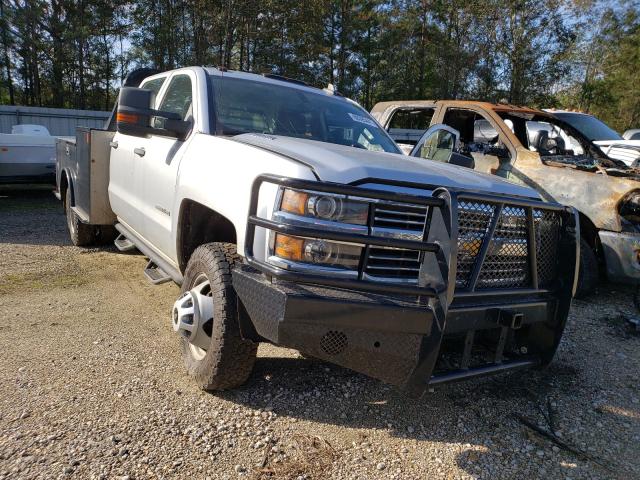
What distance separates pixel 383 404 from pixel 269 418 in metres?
0.72

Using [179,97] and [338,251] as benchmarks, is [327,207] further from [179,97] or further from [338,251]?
[179,97]

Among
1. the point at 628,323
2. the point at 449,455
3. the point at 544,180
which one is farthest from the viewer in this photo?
the point at 544,180

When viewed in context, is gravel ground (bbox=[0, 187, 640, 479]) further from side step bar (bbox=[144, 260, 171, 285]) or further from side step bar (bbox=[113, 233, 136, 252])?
side step bar (bbox=[113, 233, 136, 252])

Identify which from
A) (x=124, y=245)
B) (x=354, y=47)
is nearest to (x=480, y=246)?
(x=124, y=245)

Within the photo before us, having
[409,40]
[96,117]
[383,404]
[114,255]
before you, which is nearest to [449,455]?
[383,404]

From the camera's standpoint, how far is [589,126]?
8773 mm

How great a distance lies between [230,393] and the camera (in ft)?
9.69

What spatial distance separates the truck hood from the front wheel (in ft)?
2.25

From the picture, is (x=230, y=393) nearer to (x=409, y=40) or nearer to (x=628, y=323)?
(x=628, y=323)

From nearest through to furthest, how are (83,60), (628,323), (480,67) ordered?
(628,323)
(83,60)
(480,67)

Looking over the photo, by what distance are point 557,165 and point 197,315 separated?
15.3 ft

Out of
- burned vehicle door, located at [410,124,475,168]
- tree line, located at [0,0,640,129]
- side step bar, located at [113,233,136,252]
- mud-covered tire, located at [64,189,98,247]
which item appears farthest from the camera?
tree line, located at [0,0,640,129]

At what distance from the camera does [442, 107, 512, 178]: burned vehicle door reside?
243 inches

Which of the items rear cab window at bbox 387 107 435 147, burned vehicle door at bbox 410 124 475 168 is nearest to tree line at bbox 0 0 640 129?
rear cab window at bbox 387 107 435 147
